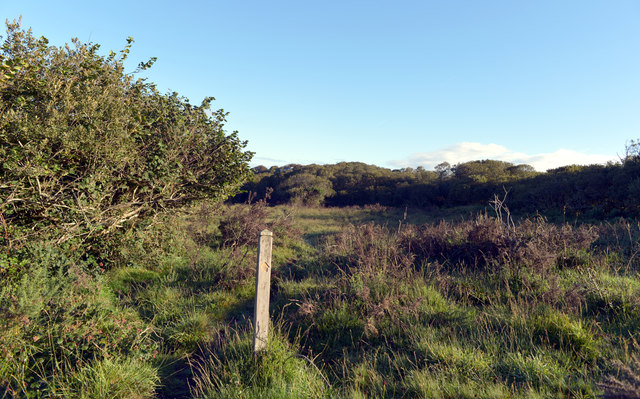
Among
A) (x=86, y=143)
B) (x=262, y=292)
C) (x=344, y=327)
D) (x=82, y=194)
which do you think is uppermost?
(x=86, y=143)

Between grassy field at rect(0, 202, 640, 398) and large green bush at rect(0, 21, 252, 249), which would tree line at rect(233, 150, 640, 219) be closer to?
large green bush at rect(0, 21, 252, 249)

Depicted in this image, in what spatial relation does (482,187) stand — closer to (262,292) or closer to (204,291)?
(204,291)

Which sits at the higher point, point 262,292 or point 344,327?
point 262,292

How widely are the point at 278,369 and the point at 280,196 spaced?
31814mm

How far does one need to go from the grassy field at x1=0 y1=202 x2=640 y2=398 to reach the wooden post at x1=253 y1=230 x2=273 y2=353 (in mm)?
187

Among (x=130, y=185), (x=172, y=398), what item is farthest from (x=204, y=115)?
(x=172, y=398)

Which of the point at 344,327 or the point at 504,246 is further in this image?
the point at 504,246

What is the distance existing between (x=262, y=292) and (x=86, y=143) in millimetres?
3818

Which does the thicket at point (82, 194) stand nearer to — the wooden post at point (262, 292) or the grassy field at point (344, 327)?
the grassy field at point (344, 327)

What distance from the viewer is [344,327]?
4.71 m

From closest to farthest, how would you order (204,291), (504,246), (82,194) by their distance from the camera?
(82,194) → (204,291) → (504,246)

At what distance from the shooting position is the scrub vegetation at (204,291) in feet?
10.8

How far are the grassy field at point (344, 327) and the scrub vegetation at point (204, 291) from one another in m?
0.03

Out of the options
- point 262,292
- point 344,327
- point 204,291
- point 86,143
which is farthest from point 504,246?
point 86,143
